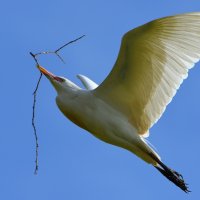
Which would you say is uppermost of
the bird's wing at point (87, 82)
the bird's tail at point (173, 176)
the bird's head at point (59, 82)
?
the bird's head at point (59, 82)

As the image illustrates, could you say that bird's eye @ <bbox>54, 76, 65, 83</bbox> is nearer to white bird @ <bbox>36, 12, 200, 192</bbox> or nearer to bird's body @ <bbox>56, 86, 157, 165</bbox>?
white bird @ <bbox>36, 12, 200, 192</bbox>

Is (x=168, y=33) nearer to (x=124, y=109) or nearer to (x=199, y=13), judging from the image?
(x=199, y=13)

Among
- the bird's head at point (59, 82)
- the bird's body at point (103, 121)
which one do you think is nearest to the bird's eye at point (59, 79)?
the bird's head at point (59, 82)

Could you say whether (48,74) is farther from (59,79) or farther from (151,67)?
(151,67)

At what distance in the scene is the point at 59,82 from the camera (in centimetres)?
1271

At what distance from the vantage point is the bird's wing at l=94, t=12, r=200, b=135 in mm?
11633

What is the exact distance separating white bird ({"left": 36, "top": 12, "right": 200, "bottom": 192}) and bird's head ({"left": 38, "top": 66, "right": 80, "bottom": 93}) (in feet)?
0.05

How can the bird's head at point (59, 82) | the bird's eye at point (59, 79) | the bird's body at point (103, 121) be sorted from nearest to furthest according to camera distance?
1. the bird's body at point (103, 121)
2. the bird's head at point (59, 82)
3. the bird's eye at point (59, 79)

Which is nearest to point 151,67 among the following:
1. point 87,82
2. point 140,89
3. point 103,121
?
point 140,89

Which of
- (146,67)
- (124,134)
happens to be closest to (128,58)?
(146,67)

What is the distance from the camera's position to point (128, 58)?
11891 mm

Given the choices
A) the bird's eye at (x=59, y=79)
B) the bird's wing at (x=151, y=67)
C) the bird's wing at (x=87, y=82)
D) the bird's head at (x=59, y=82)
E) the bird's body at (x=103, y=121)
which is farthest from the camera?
the bird's wing at (x=87, y=82)

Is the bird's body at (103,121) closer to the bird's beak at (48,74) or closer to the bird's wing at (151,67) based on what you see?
the bird's wing at (151,67)

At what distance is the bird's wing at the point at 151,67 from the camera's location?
458 inches
